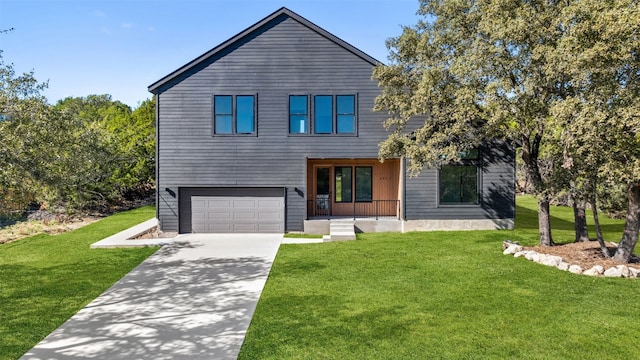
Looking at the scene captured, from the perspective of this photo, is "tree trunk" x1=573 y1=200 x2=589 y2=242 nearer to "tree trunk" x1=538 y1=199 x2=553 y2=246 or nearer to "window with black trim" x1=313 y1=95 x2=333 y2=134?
"tree trunk" x1=538 y1=199 x2=553 y2=246

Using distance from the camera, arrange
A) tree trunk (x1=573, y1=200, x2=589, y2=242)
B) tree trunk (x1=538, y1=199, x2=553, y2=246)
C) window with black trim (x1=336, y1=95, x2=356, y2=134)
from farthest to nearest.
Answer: window with black trim (x1=336, y1=95, x2=356, y2=134) < tree trunk (x1=573, y1=200, x2=589, y2=242) < tree trunk (x1=538, y1=199, x2=553, y2=246)

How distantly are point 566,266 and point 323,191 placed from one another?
9872 mm

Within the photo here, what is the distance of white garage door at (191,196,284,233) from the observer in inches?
607

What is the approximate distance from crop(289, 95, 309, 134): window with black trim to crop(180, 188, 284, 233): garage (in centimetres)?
280

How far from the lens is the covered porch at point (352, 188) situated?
16.9 meters

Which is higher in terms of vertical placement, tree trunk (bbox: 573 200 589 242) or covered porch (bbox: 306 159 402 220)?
covered porch (bbox: 306 159 402 220)

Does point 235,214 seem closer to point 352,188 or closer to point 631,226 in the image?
point 352,188

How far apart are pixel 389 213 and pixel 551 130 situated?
836 cm

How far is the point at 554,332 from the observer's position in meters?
6.09

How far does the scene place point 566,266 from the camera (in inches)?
378

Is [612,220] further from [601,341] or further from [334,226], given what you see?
[601,341]

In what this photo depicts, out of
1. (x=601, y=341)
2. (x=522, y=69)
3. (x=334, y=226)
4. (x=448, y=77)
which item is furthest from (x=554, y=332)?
(x=334, y=226)

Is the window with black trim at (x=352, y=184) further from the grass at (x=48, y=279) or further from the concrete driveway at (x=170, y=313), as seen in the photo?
the grass at (x=48, y=279)

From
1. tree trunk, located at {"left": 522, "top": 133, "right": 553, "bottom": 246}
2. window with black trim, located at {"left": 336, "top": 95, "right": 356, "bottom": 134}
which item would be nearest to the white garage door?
window with black trim, located at {"left": 336, "top": 95, "right": 356, "bottom": 134}
